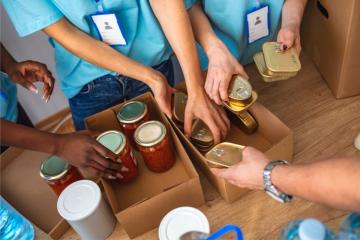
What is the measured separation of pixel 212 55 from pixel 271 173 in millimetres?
445

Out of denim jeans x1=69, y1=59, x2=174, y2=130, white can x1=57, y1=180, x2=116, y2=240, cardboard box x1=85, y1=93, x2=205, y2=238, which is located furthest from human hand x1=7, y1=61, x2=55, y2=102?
white can x1=57, y1=180, x2=116, y2=240

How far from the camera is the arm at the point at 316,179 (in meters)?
0.57

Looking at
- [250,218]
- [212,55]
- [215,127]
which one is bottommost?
[250,218]

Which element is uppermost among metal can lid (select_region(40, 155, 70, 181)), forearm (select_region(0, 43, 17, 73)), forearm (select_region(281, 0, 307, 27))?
→ forearm (select_region(0, 43, 17, 73))

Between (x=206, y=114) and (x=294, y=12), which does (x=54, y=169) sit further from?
(x=294, y=12)

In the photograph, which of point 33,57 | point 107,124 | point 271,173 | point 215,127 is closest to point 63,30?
point 107,124

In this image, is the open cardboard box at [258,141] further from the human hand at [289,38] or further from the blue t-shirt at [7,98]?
the blue t-shirt at [7,98]

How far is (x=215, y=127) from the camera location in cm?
91

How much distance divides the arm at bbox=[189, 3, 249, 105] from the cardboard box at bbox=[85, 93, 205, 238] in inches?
6.2

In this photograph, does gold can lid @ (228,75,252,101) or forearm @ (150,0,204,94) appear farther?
forearm @ (150,0,204,94)

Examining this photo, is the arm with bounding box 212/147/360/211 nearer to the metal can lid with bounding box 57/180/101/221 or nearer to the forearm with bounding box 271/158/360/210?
the forearm with bounding box 271/158/360/210

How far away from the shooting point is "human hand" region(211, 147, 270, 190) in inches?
28.0

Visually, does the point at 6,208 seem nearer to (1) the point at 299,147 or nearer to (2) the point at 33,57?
(1) the point at 299,147

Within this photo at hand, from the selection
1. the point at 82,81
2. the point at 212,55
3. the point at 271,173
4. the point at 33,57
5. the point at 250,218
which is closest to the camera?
the point at 271,173
